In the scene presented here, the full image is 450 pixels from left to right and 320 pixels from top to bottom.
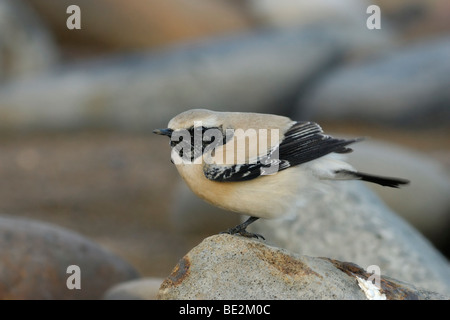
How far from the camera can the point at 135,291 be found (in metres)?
5.58

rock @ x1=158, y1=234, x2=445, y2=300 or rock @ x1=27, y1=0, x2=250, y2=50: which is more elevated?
rock @ x1=27, y1=0, x2=250, y2=50

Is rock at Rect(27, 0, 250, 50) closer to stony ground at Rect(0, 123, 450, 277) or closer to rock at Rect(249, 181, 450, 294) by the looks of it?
stony ground at Rect(0, 123, 450, 277)

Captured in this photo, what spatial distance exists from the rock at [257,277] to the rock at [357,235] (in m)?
1.69

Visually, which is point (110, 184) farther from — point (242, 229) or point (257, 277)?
point (257, 277)

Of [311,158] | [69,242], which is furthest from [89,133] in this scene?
[311,158]

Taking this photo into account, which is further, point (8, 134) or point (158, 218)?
point (8, 134)

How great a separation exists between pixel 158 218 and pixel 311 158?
17.6ft

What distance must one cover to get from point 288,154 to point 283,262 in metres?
0.62

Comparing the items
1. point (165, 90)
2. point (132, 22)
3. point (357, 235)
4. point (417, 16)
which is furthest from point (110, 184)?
point (417, 16)

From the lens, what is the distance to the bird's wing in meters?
4.25

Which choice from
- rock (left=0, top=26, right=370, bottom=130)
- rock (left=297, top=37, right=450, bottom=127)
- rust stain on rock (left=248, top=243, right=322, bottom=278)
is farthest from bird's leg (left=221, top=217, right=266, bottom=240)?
rock (left=0, top=26, right=370, bottom=130)

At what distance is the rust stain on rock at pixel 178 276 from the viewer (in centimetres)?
408

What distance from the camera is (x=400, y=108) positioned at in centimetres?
1173
